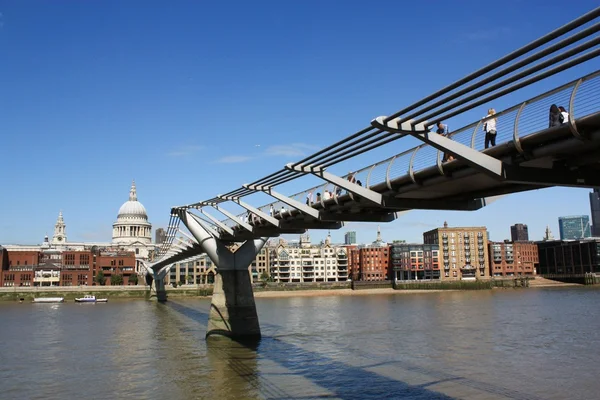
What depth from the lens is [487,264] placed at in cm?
14400

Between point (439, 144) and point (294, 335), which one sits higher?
point (439, 144)

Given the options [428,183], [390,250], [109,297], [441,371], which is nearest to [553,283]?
[390,250]

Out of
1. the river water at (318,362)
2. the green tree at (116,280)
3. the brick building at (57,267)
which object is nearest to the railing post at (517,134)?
the river water at (318,362)

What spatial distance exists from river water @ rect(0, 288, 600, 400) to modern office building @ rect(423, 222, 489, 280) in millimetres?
94707

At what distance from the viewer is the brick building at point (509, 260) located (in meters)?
146

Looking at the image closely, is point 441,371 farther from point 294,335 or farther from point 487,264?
point 487,264

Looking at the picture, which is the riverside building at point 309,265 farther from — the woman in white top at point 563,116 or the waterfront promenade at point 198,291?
the woman in white top at point 563,116

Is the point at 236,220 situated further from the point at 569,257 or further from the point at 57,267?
the point at 569,257

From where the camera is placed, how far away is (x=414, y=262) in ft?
450

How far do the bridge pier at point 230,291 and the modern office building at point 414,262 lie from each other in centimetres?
10263

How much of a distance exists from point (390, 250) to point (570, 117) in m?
131

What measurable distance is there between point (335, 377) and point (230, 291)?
14469 millimetres

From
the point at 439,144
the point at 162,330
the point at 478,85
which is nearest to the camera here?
the point at 478,85

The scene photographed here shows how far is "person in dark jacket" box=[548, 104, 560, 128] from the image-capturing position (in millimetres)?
11391
